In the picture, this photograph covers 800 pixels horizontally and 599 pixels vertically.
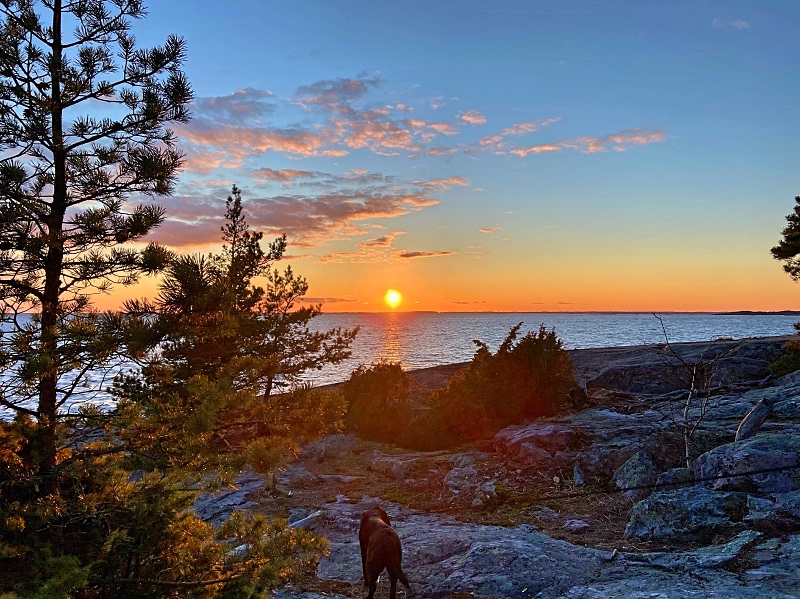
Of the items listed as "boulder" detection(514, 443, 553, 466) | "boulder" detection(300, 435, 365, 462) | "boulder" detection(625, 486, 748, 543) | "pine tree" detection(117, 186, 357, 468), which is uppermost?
"pine tree" detection(117, 186, 357, 468)

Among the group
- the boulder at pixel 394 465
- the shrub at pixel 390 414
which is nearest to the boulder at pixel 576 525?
the boulder at pixel 394 465

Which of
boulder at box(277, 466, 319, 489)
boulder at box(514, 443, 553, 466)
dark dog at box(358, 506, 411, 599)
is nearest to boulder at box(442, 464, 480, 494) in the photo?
boulder at box(514, 443, 553, 466)

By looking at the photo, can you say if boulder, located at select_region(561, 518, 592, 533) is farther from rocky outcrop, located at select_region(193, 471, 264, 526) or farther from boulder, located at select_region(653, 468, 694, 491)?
rocky outcrop, located at select_region(193, 471, 264, 526)

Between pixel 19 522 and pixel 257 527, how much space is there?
2585 millimetres

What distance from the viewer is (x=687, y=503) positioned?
380 inches

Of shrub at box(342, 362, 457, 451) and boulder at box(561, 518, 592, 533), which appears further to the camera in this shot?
shrub at box(342, 362, 457, 451)

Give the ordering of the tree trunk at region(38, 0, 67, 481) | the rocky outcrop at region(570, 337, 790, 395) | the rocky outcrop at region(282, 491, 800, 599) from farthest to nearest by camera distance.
Answer: the rocky outcrop at region(570, 337, 790, 395) → the rocky outcrop at region(282, 491, 800, 599) → the tree trunk at region(38, 0, 67, 481)

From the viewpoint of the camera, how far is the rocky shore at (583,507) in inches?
301

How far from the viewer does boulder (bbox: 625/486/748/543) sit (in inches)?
354

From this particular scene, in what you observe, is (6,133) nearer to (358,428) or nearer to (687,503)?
(687,503)

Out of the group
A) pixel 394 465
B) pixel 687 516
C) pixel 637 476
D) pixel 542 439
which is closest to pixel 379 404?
pixel 394 465

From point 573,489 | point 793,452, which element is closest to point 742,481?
point 793,452

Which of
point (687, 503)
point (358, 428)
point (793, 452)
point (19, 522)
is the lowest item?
point (358, 428)

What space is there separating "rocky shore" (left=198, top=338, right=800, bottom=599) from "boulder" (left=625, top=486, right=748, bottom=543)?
0.03 metres
